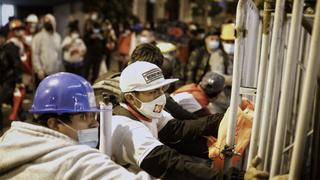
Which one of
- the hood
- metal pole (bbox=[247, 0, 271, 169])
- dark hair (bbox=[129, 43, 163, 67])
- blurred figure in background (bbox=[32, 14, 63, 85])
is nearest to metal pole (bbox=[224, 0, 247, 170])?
metal pole (bbox=[247, 0, 271, 169])

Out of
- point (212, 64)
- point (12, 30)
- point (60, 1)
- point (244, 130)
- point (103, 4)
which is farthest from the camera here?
point (103, 4)

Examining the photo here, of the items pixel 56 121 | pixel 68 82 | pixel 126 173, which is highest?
pixel 68 82

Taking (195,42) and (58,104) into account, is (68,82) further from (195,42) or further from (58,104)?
(195,42)

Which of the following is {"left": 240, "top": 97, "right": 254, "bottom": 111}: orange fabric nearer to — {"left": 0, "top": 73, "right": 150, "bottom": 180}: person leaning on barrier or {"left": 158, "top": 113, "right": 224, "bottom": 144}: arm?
{"left": 158, "top": 113, "right": 224, "bottom": 144}: arm

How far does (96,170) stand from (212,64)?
190 inches

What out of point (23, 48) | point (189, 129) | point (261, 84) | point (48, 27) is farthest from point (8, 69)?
point (261, 84)

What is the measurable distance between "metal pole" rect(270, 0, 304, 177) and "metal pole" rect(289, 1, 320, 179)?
216mm

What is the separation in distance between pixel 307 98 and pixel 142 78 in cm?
138

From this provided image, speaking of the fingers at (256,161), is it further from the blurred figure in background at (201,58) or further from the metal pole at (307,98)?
A: the blurred figure in background at (201,58)

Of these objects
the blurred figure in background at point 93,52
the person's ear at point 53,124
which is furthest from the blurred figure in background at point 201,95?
the blurred figure in background at point 93,52

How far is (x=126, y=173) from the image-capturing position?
2.38m

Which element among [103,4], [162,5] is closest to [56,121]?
[103,4]

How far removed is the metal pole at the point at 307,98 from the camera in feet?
5.43

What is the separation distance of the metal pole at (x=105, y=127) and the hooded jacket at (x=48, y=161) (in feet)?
1.20
